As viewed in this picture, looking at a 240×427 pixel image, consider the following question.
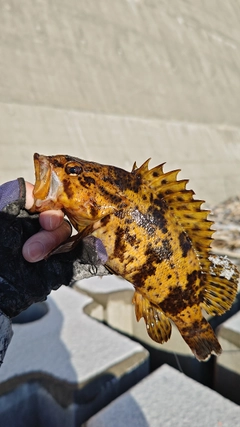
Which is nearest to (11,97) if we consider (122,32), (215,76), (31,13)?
(31,13)

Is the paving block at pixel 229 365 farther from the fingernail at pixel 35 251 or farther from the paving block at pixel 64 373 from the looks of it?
the fingernail at pixel 35 251

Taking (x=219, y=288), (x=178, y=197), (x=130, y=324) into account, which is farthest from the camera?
(x=130, y=324)

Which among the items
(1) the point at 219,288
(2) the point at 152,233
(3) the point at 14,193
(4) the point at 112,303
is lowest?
(4) the point at 112,303

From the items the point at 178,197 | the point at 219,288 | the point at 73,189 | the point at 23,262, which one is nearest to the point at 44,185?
the point at 73,189

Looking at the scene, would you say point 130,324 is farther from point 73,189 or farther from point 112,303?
point 73,189

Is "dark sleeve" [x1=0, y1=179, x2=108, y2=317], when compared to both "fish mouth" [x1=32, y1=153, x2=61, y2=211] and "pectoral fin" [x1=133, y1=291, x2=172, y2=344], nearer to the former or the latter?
"fish mouth" [x1=32, y1=153, x2=61, y2=211]

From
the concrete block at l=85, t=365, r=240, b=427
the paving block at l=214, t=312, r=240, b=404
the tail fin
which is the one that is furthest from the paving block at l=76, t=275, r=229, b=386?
the tail fin

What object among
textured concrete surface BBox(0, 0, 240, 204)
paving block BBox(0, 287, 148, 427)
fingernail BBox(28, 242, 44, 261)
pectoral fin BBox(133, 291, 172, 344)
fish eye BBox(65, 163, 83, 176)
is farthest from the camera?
textured concrete surface BBox(0, 0, 240, 204)
